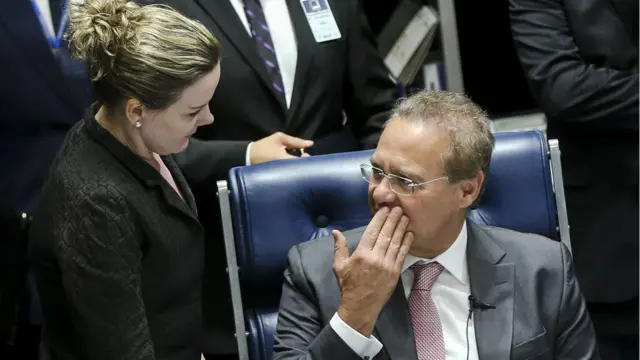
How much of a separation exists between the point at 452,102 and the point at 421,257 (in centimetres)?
36

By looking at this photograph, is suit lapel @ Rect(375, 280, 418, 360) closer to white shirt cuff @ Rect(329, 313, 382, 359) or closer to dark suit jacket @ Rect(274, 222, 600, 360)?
dark suit jacket @ Rect(274, 222, 600, 360)

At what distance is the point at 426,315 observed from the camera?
2.28m

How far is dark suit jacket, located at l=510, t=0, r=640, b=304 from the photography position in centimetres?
296

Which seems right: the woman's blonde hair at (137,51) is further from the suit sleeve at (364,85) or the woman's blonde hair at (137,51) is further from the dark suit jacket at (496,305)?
the suit sleeve at (364,85)

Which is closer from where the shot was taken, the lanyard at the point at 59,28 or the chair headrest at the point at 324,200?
the chair headrest at the point at 324,200

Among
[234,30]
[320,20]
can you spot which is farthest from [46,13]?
[320,20]

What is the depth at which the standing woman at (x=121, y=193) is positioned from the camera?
2.11 meters

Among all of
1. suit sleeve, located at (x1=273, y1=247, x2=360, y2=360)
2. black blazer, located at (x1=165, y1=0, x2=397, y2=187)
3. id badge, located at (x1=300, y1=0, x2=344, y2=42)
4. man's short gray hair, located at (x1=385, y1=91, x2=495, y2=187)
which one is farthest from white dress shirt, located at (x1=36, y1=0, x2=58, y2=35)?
man's short gray hair, located at (x1=385, y1=91, x2=495, y2=187)

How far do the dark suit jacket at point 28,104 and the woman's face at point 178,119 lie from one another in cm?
62

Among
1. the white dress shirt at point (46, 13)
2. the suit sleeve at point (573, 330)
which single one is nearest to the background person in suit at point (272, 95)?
the white dress shirt at point (46, 13)

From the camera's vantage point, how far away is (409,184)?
2.19 metres

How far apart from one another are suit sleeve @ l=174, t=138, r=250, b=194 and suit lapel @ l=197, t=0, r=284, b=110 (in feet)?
0.69

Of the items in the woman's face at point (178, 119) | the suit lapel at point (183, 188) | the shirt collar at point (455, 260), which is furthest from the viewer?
the suit lapel at point (183, 188)

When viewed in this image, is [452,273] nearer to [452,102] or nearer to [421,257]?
[421,257]
